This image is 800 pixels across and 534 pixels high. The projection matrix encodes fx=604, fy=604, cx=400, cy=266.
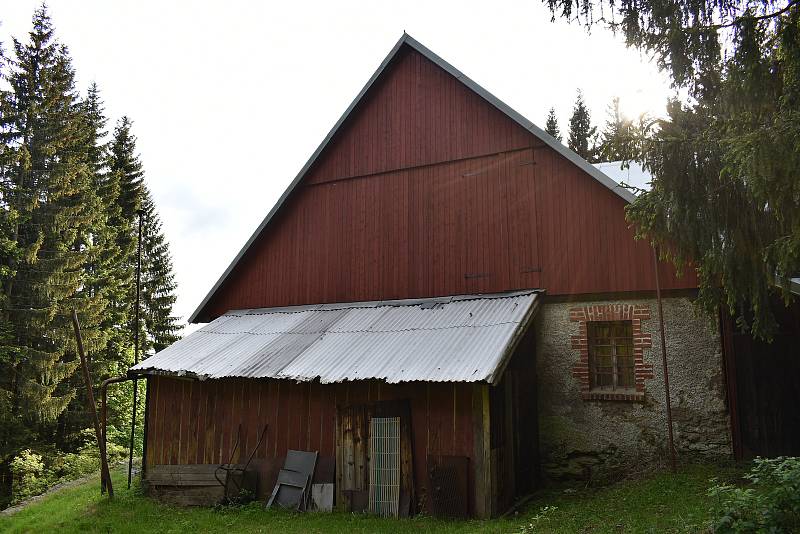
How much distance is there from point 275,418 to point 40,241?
478 inches

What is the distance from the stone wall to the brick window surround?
0.05 ft

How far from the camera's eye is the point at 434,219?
12078 mm

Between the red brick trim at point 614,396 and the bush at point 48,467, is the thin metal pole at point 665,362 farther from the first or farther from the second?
the bush at point 48,467

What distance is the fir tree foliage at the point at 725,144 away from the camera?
591 cm

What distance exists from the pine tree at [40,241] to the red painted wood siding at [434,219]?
306 inches

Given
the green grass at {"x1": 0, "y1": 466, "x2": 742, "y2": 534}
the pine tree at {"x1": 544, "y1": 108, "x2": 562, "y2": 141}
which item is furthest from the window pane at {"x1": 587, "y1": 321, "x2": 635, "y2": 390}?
the pine tree at {"x1": 544, "y1": 108, "x2": 562, "y2": 141}

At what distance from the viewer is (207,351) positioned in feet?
39.3

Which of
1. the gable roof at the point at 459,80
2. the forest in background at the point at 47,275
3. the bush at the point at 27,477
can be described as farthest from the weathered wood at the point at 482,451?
the bush at the point at 27,477

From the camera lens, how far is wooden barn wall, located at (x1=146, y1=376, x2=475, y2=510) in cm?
916

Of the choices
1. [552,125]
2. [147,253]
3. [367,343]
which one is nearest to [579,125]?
[552,125]

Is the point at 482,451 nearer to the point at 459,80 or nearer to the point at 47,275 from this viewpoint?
the point at 459,80

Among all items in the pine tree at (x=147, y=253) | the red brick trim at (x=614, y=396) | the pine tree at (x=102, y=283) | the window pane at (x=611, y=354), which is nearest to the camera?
the red brick trim at (x=614, y=396)

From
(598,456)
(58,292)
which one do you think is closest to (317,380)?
(598,456)

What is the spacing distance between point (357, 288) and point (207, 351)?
3.26 meters
